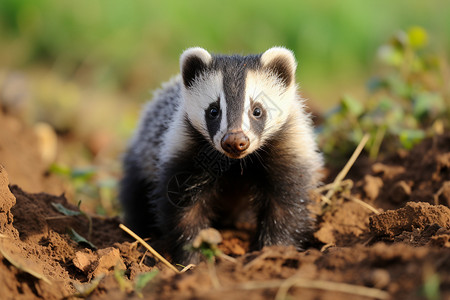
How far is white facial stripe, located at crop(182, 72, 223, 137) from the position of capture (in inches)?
155

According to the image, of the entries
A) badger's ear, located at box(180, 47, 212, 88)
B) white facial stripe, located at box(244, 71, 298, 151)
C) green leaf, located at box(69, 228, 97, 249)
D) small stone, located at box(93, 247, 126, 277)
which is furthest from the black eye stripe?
green leaf, located at box(69, 228, 97, 249)

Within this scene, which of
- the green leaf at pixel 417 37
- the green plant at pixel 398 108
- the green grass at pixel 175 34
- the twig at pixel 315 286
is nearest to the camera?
the twig at pixel 315 286

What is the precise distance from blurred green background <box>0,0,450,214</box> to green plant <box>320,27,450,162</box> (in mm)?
1975

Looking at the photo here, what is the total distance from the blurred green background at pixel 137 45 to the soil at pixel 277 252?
2.44m

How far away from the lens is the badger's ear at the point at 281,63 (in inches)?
162

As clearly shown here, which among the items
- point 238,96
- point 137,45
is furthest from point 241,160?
point 137,45

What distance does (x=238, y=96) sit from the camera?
3.79m

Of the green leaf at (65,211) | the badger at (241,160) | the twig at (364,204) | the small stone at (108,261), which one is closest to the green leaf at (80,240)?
the green leaf at (65,211)

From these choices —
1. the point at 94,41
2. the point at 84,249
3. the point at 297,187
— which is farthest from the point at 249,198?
the point at 94,41

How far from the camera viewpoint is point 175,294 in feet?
7.62

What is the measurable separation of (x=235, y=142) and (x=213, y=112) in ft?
1.58

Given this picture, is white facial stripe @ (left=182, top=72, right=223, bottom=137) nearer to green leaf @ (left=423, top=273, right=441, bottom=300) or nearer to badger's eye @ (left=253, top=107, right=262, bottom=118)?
→ badger's eye @ (left=253, top=107, right=262, bottom=118)

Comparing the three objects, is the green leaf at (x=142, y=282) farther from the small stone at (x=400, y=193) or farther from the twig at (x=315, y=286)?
the small stone at (x=400, y=193)

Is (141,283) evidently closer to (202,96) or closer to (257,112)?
(257,112)
